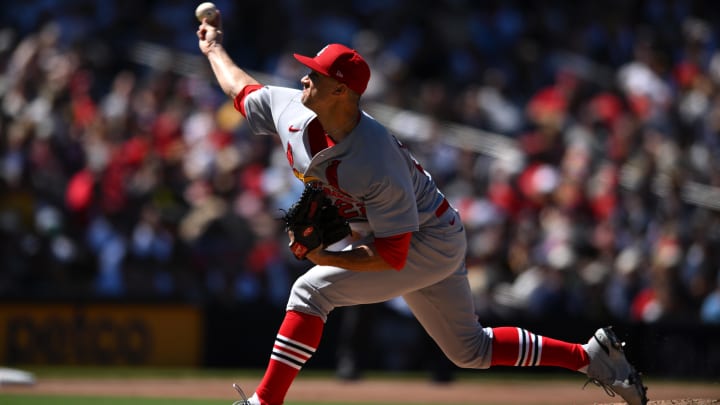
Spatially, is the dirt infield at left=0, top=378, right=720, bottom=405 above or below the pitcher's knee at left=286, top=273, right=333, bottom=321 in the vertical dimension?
below

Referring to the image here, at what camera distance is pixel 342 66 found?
18.0 feet

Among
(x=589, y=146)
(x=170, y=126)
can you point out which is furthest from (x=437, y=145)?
Result: (x=170, y=126)

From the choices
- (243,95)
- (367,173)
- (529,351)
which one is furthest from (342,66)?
(529,351)

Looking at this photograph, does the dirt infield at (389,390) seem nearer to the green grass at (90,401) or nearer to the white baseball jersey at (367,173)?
the green grass at (90,401)

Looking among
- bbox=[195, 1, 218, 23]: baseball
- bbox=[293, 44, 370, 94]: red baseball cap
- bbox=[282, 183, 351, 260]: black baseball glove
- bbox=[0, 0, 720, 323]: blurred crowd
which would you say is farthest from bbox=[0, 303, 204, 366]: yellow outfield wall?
bbox=[293, 44, 370, 94]: red baseball cap

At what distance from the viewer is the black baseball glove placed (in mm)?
5539

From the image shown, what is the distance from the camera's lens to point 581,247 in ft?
40.9

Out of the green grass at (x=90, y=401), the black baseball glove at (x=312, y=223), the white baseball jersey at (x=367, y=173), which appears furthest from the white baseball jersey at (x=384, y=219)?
the green grass at (x=90, y=401)

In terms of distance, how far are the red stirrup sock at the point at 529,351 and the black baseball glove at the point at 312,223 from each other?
1.13 m

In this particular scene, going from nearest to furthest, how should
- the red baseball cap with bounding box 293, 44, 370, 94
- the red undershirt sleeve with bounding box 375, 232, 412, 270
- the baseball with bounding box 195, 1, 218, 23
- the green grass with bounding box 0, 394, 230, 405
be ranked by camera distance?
the red baseball cap with bounding box 293, 44, 370, 94, the red undershirt sleeve with bounding box 375, 232, 412, 270, the baseball with bounding box 195, 1, 218, 23, the green grass with bounding box 0, 394, 230, 405

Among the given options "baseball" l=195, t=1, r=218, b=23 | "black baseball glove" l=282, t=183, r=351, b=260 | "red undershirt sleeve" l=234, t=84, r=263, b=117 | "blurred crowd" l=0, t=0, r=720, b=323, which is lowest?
"blurred crowd" l=0, t=0, r=720, b=323

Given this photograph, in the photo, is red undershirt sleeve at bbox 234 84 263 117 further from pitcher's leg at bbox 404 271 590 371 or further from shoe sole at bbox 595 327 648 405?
shoe sole at bbox 595 327 648 405

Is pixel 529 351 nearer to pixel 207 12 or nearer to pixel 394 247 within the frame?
pixel 394 247

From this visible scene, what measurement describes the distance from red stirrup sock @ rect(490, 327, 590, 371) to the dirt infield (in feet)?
7.95
